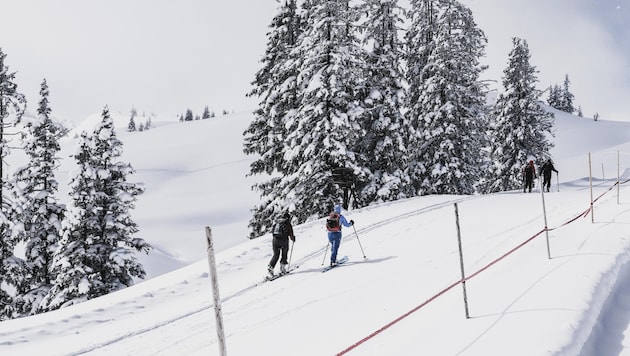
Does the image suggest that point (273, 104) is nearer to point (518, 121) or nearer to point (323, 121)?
point (323, 121)

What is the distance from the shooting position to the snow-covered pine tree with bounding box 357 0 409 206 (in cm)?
2441

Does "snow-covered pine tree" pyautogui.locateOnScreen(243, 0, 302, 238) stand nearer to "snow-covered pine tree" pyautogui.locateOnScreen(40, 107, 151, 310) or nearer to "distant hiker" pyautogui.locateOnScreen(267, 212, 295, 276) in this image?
"snow-covered pine tree" pyautogui.locateOnScreen(40, 107, 151, 310)

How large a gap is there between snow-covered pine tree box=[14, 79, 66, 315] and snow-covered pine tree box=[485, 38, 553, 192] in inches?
1200

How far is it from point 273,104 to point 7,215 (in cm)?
1439

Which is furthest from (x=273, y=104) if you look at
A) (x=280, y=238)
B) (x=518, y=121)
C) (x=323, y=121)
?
(x=518, y=121)

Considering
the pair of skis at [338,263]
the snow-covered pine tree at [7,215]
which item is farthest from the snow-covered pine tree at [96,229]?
the pair of skis at [338,263]

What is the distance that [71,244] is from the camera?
1953 centimetres

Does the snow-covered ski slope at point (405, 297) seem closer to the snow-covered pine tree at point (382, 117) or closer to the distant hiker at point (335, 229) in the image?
the distant hiker at point (335, 229)

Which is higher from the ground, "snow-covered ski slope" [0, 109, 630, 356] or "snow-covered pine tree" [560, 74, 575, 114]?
"snow-covered pine tree" [560, 74, 575, 114]

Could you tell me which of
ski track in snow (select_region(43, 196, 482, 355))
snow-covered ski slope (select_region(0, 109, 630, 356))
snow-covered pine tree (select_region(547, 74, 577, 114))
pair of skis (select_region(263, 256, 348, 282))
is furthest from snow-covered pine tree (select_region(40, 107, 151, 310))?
snow-covered pine tree (select_region(547, 74, 577, 114))

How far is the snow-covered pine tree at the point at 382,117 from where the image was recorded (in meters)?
24.4

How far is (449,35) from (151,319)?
25231 millimetres

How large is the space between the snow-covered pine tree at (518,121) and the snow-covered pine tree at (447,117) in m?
6.56

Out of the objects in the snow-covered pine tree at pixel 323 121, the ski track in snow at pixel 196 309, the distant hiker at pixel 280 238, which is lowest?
the ski track in snow at pixel 196 309
